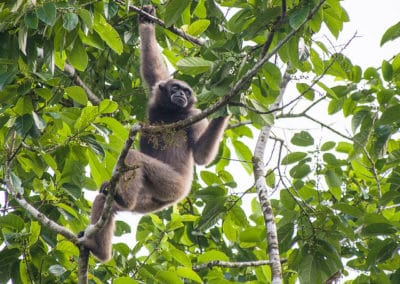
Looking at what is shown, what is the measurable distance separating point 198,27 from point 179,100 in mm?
1847

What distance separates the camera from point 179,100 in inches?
377

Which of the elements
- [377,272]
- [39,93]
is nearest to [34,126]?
[39,93]

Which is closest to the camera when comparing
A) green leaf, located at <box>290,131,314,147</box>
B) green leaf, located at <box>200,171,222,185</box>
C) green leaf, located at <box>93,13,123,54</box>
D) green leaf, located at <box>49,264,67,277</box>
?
green leaf, located at <box>93,13,123,54</box>

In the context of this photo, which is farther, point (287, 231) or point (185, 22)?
point (185, 22)

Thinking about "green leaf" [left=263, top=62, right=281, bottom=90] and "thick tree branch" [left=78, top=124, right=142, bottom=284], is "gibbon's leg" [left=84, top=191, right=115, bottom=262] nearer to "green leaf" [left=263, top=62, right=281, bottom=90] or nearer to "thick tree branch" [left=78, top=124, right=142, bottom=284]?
"thick tree branch" [left=78, top=124, right=142, bottom=284]

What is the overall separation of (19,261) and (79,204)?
130 centimetres

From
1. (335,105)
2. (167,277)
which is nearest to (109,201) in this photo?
(167,277)

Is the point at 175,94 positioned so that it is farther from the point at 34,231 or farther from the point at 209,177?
the point at 34,231

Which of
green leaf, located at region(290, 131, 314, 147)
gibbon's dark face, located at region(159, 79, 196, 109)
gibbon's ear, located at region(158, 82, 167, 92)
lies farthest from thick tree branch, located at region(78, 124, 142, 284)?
gibbon's ear, located at region(158, 82, 167, 92)

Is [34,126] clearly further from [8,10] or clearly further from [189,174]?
[189,174]

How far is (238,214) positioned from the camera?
7418 mm

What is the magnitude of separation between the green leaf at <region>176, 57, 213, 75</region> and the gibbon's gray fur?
188cm

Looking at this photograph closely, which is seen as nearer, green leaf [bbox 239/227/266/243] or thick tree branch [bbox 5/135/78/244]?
thick tree branch [bbox 5/135/78/244]

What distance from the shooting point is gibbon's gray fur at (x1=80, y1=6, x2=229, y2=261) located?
794 centimetres
